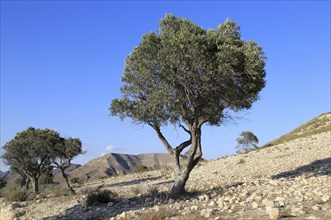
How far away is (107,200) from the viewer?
67.6 ft

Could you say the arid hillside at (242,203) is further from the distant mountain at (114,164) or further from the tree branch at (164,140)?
the distant mountain at (114,164)

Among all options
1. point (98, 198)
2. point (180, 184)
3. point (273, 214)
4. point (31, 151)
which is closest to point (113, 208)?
point (98, 198)

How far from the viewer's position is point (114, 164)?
422 ft

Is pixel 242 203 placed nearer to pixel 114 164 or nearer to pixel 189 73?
pixel 189 73

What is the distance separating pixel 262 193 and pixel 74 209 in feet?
31.8

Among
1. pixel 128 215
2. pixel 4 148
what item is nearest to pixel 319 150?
pixel 128 215

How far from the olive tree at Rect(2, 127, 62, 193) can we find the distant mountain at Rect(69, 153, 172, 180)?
63350mm

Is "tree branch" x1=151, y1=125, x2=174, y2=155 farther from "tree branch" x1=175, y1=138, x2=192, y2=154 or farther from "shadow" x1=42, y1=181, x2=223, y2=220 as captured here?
"shadow" x1=42, y1=181, x2=223, y2=220

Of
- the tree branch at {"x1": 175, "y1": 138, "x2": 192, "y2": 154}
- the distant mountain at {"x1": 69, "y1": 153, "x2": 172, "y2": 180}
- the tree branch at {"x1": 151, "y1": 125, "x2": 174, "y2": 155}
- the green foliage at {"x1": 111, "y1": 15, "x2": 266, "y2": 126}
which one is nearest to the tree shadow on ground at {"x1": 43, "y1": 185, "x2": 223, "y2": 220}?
the tree branch at {"x1": 175, "y1": 138, "x2": 192, "y2": 154}

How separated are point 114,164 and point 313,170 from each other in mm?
108484

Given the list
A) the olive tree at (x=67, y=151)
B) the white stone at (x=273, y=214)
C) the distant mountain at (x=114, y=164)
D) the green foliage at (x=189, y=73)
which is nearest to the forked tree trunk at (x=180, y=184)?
the green foliage at (x=189, y=73)

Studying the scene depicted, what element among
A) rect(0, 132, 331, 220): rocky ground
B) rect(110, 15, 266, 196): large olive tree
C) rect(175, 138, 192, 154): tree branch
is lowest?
rect(0, 132, 331, 220): rocky ground

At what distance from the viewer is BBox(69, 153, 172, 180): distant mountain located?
11794 centimetres

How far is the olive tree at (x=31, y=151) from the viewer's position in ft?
147
